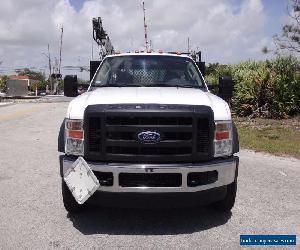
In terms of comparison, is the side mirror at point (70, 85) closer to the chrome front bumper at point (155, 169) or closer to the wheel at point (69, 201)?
the wheel at point (69, 201)

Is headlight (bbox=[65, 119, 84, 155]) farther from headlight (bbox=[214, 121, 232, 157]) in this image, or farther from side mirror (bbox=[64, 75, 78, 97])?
side mirror (bbox=[64, 75, 78, 97])

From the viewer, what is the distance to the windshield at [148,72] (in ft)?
19.5

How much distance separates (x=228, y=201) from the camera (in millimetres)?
5070

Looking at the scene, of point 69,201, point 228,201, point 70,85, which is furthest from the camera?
point 70,85

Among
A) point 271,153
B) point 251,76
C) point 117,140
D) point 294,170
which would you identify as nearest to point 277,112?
point 251,76

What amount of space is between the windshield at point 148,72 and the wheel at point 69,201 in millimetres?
1608

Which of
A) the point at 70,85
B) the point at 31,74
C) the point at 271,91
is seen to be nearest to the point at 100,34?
the point at 271,91

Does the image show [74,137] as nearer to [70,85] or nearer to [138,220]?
[138,220]

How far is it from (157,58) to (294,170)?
10.9 ft

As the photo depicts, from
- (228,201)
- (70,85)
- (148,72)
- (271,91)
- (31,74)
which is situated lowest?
(228,201)

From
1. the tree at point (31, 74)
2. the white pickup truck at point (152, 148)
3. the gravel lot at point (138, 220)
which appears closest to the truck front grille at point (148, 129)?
the white pickup truck at point (152, 148)

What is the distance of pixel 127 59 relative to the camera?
646 cm

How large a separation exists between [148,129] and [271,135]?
8800 millimetres

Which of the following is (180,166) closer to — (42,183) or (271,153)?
(42,183)
